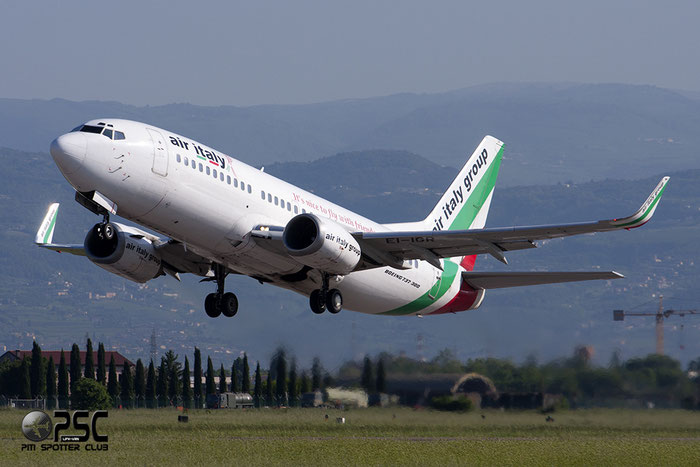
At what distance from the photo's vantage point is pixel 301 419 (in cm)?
4906

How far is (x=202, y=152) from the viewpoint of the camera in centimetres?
3553

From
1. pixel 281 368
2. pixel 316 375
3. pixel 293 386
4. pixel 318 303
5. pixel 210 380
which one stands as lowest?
pixel 210 380

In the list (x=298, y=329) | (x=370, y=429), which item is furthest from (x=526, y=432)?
(x=298, y=329)

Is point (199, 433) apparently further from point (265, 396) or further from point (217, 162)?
point (217, 162)

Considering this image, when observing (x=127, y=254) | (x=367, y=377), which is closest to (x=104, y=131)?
(x=127, y=254)

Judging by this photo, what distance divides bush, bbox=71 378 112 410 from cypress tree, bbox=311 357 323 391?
34.9 meters

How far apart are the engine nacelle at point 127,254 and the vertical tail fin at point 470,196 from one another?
1138cm

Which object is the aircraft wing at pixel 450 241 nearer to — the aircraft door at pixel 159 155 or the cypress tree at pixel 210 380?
the aircraft door at pixel 159 155

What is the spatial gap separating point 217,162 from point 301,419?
16.7 meters

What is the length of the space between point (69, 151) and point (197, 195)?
4.08 metres

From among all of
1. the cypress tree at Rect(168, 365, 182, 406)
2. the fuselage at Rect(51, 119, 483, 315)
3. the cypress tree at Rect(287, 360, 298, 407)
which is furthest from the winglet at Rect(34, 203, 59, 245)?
the cypress tree at Rect(168, 365, 182, 406)

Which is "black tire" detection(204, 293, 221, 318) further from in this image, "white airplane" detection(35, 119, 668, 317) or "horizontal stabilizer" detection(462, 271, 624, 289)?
"horizontal stabilizer" detection(462, 271, 624, 289)

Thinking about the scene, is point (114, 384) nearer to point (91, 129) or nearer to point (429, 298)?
point (429, 298)

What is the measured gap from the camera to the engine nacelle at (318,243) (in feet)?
119
